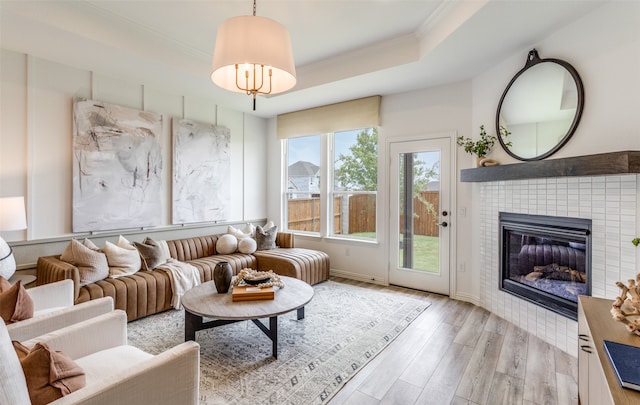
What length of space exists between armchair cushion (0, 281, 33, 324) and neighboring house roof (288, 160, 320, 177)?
3789 mm

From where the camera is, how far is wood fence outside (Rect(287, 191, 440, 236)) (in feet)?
12.9

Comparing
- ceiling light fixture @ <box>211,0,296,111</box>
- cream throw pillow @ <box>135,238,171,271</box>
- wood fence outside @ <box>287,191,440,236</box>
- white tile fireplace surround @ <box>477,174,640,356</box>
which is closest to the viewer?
ceiling light fixture @ <box>211,0,296,111</box>

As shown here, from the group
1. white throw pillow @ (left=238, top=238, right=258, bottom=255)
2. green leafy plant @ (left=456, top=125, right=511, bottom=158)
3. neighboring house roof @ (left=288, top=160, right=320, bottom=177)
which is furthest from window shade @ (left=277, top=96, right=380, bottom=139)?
white throw pillow @ (left=238, top=238, right=258, bottom=255)

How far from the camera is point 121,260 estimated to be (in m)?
3.09

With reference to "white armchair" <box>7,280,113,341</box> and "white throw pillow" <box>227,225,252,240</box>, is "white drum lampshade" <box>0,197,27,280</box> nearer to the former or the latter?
"white armchair" <box>7,280,113,341</box>

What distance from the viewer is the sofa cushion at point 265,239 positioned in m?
4.49

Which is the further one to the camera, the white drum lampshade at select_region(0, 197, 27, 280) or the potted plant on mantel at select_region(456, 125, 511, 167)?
the potted plant on mantel at select_region(456, 125, 511, 167)

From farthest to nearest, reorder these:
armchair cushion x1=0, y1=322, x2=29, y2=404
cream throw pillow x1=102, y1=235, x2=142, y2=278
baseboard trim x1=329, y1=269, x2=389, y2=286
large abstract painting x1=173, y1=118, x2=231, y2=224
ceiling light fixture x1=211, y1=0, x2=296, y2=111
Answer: baseboard trim x1=329, y1=269, x2=389, y2=286, large abstract painting x1=173, y1=118, x2=231, y2=224, cream throw pillow x1=102, y1=235, x2=142, y2=278, ceiling light fixture x1=211, y1=0, x2=296, y2=111, armchair cushion x1=0, y1=322, x2=29, y2=404

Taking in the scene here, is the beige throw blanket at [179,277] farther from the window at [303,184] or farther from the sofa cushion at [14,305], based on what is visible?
the window at [303,184]

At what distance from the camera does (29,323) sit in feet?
5.33

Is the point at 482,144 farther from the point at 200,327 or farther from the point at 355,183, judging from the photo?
the point at 200,327

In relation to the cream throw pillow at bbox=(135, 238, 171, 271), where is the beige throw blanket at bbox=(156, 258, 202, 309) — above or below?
below

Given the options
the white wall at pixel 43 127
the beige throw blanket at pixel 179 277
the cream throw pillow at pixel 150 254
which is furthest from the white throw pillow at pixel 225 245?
the white wall at pixel 43 127

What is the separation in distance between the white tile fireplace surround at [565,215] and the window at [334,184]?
1.55 metres
